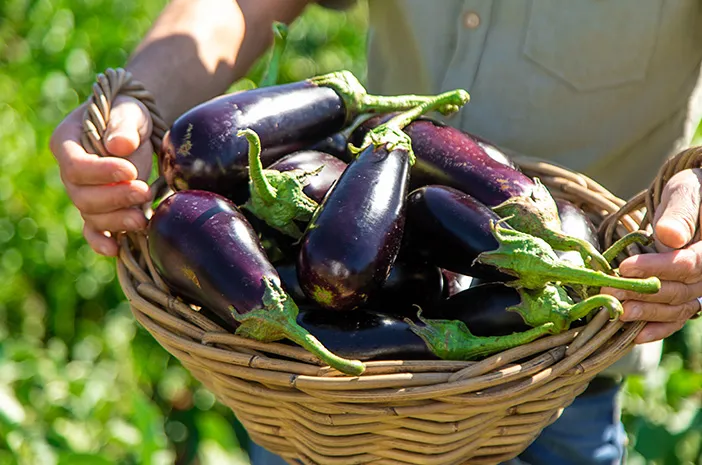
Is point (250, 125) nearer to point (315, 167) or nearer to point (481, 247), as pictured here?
point (315, 167)

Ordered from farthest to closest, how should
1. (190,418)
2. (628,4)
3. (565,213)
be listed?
(190,418) → (628,4) → (565,213)

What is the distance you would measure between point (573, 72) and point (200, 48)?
677 mm

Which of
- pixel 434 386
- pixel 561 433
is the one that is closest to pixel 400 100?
pixel 434 386

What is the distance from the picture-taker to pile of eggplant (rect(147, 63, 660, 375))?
127 centimetres

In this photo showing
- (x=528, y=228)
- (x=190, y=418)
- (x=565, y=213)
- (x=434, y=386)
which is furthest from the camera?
(x=190, y=418)

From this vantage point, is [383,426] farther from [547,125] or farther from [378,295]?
[547,125]

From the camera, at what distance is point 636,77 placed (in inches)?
68.4

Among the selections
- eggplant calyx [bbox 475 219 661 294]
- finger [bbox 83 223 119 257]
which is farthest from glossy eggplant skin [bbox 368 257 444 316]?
finger [bbox 83 223 119 257]

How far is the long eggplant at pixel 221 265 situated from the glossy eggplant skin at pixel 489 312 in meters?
0.23

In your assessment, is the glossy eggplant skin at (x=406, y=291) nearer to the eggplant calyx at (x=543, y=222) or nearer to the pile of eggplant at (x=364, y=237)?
the pile of eggplant at (x=364, y=237)

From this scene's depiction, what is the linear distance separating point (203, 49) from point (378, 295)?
26.4 inches

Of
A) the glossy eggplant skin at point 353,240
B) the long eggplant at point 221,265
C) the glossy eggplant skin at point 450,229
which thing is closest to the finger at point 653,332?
the glossy eggplant skin at point 450,229

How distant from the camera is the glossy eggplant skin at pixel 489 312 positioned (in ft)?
4.29

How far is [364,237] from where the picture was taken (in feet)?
4.17
